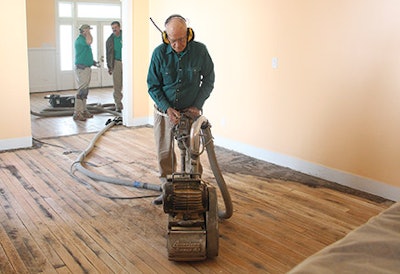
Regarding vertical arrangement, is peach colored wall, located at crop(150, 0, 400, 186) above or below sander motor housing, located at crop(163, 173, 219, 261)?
above

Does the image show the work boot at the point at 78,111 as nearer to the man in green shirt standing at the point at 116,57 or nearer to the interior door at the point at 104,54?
the man in green shirt standing at the point at 116,57

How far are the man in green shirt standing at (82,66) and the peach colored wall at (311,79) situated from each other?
2041 millimetres

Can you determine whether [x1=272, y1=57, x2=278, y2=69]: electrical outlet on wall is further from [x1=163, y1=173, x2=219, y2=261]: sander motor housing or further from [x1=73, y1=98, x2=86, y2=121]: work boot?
[x1=73, y1=98, x2=86, y2=121]: work boot

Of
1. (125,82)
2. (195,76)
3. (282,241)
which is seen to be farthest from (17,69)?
(282,241)

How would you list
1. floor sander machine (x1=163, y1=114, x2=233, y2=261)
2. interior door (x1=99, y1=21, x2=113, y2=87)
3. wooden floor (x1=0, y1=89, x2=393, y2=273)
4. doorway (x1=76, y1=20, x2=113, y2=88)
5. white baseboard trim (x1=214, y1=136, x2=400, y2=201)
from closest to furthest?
floor sander machine (x1=163, y1=114, x2=233, y2=261) → wooden floor (x1=0, y1=89, x2=393, y2=273) → white baseboard trim (x1=214, y1=136, x2=400, y2=201) → doorway (x1=76, y1=20, x2=113, y2=88) → interior door (x1=99, y1=21, x2=113, y2=87)

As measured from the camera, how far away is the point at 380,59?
4047mm

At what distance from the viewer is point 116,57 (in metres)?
7.61

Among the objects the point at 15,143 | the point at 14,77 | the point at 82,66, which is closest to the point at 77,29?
the point at 82,66

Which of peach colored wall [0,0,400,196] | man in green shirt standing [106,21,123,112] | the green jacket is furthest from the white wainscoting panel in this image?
the green jacket

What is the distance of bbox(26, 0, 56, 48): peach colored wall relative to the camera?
9.34 meters

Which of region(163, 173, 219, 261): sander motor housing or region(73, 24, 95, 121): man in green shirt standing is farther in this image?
region(73, 24, 95, 121): man in green shirt standing

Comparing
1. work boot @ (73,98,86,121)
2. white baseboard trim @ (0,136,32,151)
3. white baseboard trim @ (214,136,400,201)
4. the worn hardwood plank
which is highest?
work boot @ (73,98,86,121)

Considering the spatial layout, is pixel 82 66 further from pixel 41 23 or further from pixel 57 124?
pixel 41 23

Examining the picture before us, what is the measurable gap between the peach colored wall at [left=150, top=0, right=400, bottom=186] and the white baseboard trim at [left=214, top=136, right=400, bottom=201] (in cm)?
5
